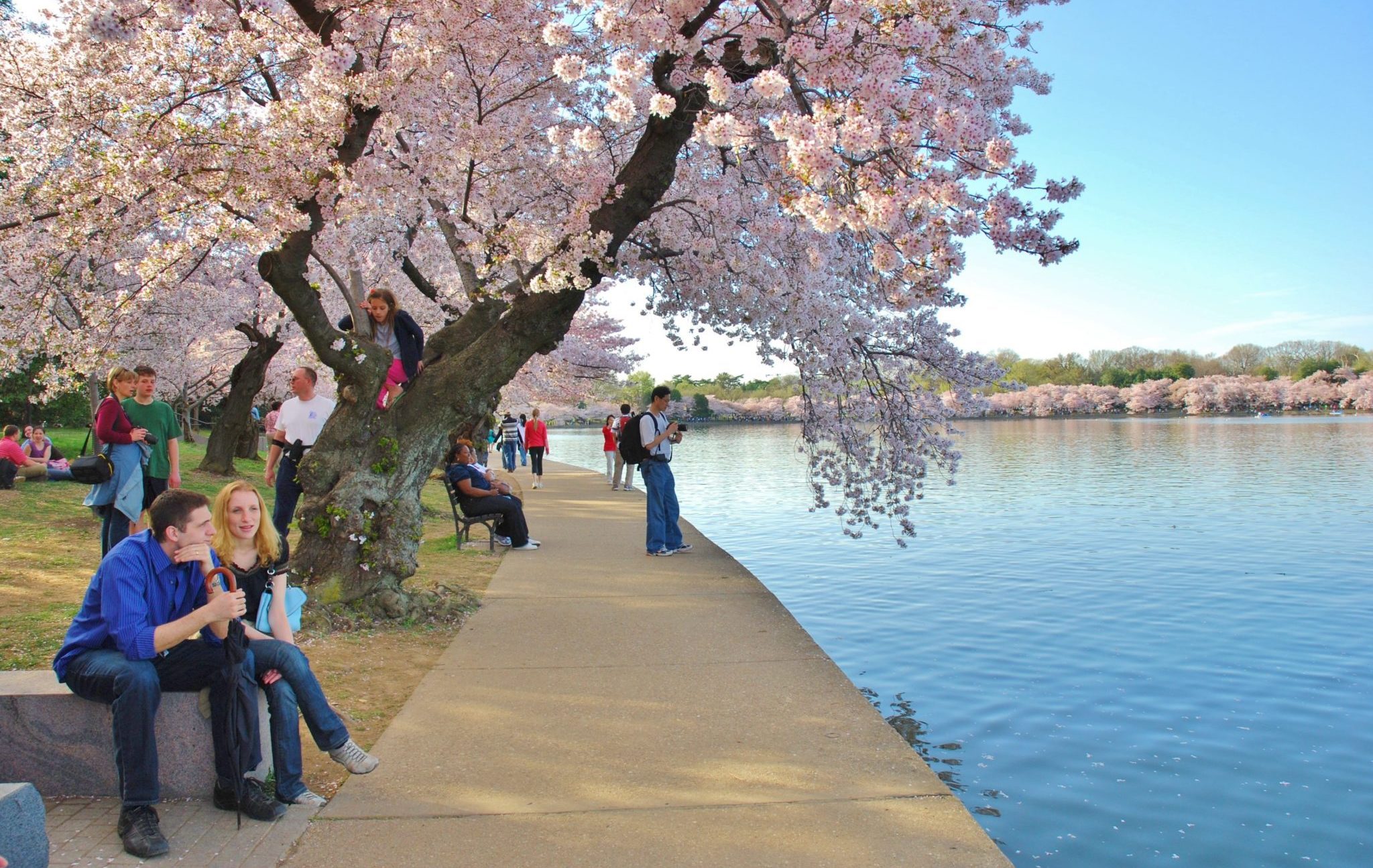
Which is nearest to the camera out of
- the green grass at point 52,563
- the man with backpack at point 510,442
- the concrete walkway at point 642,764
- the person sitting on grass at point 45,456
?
the concrete walkway at point 642,764

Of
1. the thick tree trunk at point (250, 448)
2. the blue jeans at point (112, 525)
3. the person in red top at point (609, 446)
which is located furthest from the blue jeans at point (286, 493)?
the thick tree trunk at point (250, 448)

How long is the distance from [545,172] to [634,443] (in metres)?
3.13

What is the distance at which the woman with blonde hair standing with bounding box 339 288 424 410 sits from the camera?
832 cm

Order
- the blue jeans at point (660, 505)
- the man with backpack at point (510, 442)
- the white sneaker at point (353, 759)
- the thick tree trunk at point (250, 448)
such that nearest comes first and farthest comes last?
1. the white sneaker at point (353, 759)
2. the blue jeans at point (660, 505)
3. the thick tree trunk at point (250, 448)
4. the man with backpack at point (510, 442)

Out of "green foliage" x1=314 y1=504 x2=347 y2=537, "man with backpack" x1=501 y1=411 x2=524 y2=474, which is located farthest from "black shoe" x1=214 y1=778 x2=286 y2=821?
"man with backpack" x1=501 y1=411 x2=524 y2=474

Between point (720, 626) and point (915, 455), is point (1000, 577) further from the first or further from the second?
point (720, 626)

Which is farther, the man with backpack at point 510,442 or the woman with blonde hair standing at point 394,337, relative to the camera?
the man with backpack at point 510,442

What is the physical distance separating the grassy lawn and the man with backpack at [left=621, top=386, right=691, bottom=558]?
187cm

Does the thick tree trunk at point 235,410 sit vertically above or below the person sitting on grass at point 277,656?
above

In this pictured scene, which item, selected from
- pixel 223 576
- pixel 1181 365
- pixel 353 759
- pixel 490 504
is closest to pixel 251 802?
pixel 353 759

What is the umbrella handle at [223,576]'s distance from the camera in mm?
4105

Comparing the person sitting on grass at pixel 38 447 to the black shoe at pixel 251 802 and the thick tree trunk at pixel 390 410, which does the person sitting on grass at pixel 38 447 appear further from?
the black shoe at pixel 251 802

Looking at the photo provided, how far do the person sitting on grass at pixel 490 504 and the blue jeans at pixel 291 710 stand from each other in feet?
24.7

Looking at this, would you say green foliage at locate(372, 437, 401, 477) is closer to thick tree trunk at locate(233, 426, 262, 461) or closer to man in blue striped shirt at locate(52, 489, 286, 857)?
man in blue striped shirt at locate(52, 489, 286, 857)
